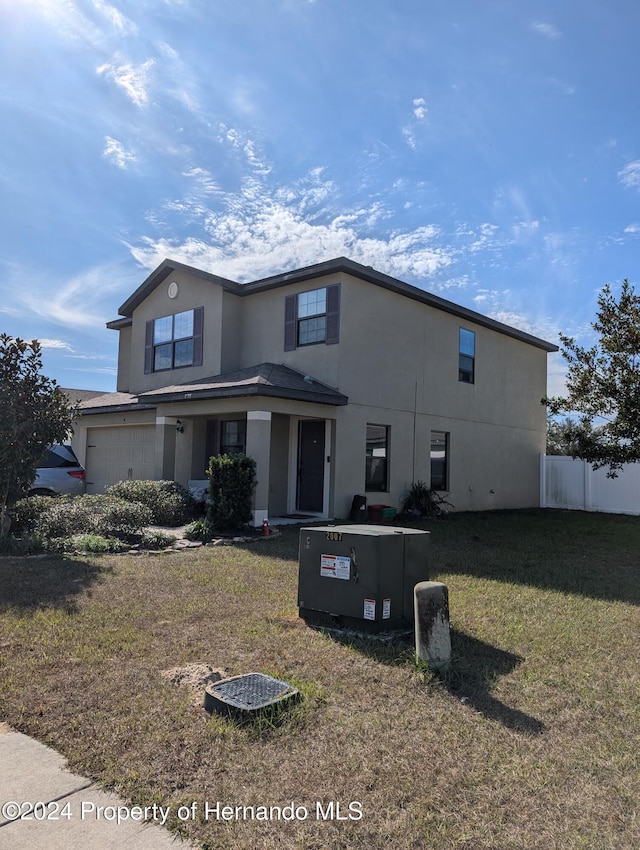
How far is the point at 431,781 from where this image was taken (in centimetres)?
292

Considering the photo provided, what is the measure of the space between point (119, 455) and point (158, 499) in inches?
232

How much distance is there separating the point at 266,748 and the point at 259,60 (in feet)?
30.9

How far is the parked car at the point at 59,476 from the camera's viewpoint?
13.9m

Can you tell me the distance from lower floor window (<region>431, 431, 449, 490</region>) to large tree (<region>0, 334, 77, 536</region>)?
9.64 meters

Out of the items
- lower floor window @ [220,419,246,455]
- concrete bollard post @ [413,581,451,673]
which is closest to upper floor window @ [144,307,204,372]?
lower floor window @ [220,419,246,455]

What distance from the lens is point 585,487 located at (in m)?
19.2

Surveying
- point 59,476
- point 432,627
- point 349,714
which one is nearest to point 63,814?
point 349,714

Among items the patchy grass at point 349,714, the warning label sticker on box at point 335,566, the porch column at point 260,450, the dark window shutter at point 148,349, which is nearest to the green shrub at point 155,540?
the porch column at point 260,450

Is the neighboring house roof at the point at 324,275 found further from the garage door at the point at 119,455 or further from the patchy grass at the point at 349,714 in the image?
the patchy grass at the point at 349,714

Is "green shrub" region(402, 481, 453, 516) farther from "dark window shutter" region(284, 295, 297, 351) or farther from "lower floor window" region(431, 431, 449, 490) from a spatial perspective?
"dark window shutter" region(284, 295, 297, 351)

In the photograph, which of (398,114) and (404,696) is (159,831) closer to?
(404,696)

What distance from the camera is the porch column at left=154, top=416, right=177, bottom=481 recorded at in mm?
14648

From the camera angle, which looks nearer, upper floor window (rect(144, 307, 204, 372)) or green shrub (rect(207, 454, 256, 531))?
green shrub (rect(207, 454, 256, 531))

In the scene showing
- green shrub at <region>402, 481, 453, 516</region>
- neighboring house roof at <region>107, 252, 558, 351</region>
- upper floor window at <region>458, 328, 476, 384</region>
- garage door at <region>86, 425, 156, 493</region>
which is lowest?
green shrub at <region>402, 481, 453, 516</region>
